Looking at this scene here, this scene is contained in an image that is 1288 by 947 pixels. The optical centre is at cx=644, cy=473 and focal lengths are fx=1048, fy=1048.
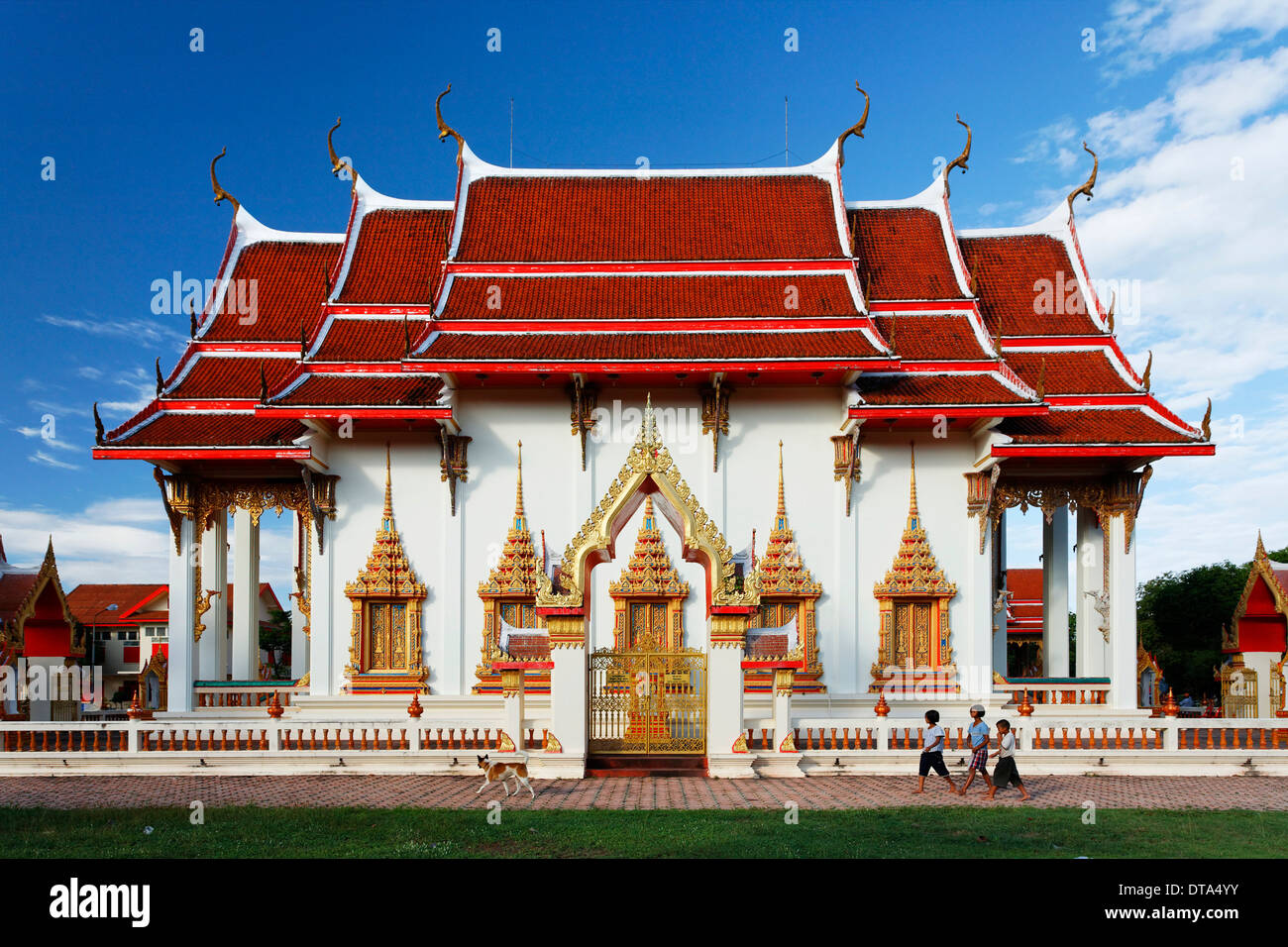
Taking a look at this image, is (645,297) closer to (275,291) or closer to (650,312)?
(650,312)

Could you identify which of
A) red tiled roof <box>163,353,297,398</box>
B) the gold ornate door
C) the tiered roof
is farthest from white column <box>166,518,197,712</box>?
the gold ornate door

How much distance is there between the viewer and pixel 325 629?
17.2 meters

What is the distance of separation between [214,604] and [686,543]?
33.8ft

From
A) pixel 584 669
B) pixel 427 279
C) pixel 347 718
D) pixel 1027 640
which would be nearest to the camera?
pixel 584 669

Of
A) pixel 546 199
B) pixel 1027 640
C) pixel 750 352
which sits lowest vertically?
pixel 1027 640

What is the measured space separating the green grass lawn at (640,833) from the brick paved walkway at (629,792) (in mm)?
639

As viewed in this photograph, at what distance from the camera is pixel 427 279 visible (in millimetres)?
19750

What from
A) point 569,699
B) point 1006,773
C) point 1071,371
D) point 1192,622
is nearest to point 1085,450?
point 1071,371

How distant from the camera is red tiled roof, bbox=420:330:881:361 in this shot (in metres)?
16.7

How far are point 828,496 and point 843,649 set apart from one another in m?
2.55

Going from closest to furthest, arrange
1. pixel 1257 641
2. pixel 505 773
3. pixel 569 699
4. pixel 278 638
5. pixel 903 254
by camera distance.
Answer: pixel 505 773 < pixel 569 699 < pixel 1257 641 < pixel 903 254 < pixel 278 638
